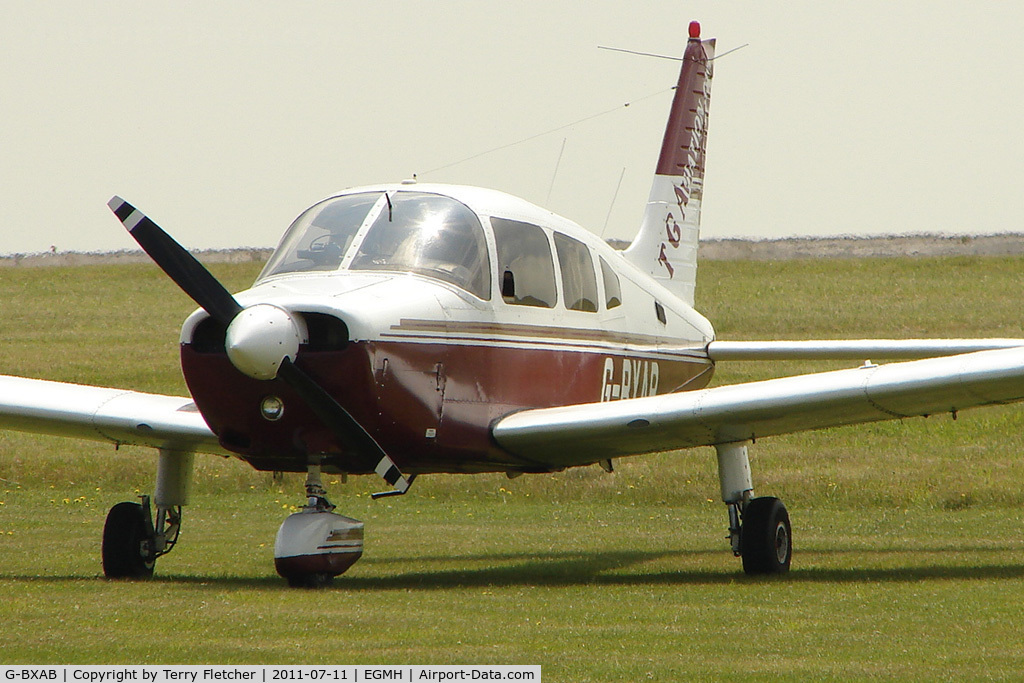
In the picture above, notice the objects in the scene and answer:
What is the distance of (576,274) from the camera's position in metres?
12.8

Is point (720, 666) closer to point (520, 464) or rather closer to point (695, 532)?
point (520, 464)

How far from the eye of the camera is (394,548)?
15.5 m

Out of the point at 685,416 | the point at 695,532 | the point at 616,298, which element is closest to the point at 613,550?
the point at 695,532

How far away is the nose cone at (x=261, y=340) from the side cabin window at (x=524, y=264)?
263 cm

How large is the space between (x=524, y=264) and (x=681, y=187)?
5478mm

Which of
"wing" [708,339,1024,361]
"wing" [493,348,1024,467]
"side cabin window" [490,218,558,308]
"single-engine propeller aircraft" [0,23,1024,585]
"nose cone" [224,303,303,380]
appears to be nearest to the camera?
"nose cone" [224,303,303,380]

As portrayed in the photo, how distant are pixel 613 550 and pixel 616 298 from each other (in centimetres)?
310

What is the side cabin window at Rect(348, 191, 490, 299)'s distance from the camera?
36.0 ft

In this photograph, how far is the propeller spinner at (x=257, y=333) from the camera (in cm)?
924

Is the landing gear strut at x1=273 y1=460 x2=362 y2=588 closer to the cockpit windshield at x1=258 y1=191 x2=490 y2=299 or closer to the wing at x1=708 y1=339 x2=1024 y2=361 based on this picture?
the cockpit windshield at x1=258 y1=191 x2=490 y2=299

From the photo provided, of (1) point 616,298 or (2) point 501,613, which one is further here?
(1) point 616,298

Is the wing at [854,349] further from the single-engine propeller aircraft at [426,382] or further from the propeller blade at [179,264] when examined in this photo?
the propeller blade at [179,264]

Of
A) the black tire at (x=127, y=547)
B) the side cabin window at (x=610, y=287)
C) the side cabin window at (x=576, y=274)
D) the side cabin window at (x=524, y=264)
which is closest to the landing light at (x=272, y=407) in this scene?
the side cabin window at (x=524, y=264)

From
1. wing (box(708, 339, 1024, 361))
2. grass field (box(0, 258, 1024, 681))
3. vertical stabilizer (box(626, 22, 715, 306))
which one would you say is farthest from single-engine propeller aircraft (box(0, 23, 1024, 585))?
vertical stabilizer (box(626, 22, 715, 306))
